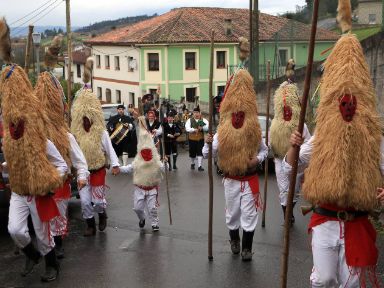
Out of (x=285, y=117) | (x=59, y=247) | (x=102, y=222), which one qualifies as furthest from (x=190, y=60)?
(x=59, y=247)

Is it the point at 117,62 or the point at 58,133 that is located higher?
Result: the point at 117,62

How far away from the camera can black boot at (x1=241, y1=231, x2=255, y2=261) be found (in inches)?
275

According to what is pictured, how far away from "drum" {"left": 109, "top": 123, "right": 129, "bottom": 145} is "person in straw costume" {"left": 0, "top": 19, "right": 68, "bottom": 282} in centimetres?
827

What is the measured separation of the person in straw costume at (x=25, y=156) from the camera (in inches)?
234

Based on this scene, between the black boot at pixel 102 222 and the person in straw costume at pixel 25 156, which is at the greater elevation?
the person in straw costume at pixel 25 156

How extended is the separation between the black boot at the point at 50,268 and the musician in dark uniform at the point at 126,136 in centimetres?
818

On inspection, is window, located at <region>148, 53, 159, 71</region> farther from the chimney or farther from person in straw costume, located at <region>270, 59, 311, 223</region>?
person in straw costume, located at <region>270, 59, 311, 223</region>

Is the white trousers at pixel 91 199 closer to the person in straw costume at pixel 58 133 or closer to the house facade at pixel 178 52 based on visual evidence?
the person in straw costume at pixel 58 133

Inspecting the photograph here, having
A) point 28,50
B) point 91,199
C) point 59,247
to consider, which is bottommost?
point 59,247

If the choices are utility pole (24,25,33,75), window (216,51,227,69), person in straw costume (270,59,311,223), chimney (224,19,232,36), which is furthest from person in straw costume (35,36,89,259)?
chimney (224,19,232,36)

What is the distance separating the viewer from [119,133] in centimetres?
1462

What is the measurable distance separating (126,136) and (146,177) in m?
6.33

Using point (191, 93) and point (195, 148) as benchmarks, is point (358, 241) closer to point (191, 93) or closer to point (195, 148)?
point (195, 148)

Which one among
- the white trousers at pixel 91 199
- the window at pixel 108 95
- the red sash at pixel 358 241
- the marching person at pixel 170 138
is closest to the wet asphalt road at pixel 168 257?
Answer: the white trousers at pixel 91 199
